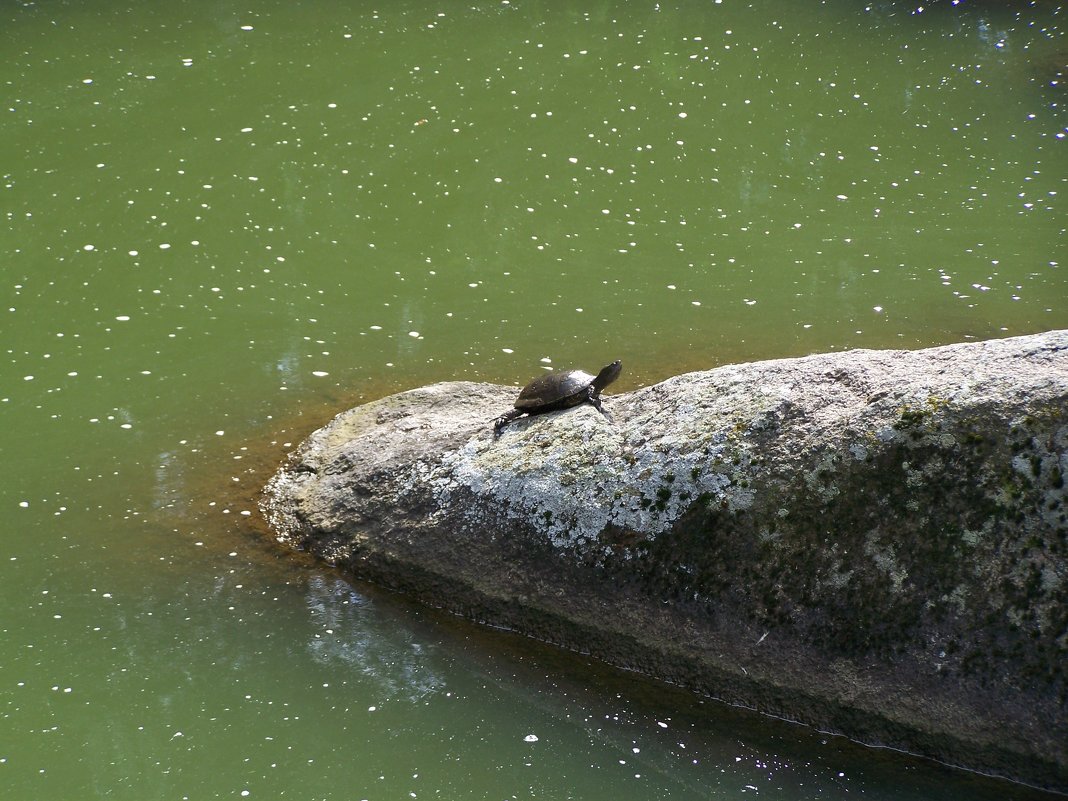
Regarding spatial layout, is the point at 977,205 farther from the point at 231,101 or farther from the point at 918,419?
the point at 231,101

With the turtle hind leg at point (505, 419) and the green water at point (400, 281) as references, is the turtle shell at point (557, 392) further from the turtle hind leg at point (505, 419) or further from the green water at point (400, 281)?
the green water at point (400, 281)

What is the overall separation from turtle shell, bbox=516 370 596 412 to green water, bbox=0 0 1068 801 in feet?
3.56

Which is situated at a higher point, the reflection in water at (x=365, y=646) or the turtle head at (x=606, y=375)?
the turtle head at (x=606, y=375)

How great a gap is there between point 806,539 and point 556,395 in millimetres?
1367

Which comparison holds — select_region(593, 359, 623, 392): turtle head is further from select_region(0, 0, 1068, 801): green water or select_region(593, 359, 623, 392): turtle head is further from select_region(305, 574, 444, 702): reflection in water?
select_region(305, 574, 444, 702): reflection in water

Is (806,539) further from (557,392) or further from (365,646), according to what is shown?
(365,646)

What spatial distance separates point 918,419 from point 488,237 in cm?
495

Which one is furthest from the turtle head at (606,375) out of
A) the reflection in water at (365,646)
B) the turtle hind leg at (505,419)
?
the reflection in water at (365,646)

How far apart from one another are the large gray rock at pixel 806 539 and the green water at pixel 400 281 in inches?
7.0

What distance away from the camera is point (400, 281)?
7.91 meters

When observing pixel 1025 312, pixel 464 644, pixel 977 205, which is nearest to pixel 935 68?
pixel 977 205

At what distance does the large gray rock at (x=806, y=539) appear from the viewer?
3859 millimetres

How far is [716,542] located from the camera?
4285mm

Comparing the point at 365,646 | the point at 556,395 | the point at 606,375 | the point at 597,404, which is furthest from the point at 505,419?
the point at 365,646
